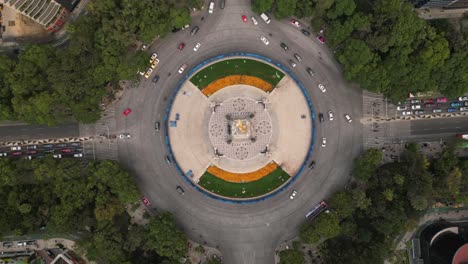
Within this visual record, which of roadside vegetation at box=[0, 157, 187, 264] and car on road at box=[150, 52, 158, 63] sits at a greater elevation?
car on road at box=[150, 52, 158, 63]

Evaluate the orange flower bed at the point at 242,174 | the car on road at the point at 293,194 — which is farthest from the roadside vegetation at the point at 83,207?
the car on road at the point at 293,194

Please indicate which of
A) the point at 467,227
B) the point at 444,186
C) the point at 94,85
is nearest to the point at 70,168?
the point at 94,85

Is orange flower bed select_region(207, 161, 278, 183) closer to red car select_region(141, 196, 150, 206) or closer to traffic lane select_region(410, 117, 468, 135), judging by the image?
red car select_region(141, 196, 150, 206)

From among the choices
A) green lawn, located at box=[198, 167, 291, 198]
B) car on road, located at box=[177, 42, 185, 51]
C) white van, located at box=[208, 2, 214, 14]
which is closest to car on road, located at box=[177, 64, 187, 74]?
car on road, located at box=[177, 42, 185, 51]

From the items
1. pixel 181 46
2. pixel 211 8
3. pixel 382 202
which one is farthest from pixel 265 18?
pixel 382 202

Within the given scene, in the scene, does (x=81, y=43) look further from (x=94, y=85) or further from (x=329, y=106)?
(x=329, y=106)
